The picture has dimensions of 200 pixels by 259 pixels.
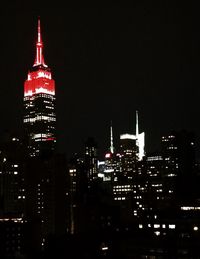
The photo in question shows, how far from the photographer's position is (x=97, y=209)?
72.8 metres

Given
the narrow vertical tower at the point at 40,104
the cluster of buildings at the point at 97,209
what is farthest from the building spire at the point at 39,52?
the cluster of buildings at the point at 97,209

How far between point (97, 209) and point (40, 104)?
239 feet

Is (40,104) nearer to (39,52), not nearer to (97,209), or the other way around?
(39,52)

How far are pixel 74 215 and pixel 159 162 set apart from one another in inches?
1206

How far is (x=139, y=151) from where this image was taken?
12888cm

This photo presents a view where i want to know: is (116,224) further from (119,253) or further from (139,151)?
(139,151)

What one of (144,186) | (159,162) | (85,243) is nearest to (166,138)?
(159,162)

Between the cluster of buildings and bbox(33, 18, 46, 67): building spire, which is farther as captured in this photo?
bbox(33, 18, 46, 67): building spire

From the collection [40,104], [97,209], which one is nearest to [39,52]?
[40,104]

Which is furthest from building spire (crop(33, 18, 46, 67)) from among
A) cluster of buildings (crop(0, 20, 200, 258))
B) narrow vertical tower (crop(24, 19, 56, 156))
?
cluster of buildings (crop(0, 20, 200, 258))

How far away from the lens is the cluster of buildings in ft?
159

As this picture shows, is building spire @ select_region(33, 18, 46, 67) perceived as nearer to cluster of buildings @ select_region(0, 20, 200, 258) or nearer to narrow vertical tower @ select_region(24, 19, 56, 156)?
narrow vertical tower @ select_region(24, 19, 56, 156)

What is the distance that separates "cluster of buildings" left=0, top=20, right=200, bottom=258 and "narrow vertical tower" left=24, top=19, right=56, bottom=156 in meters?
23.0

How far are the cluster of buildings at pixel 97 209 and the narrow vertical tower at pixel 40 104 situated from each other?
23.0 m
